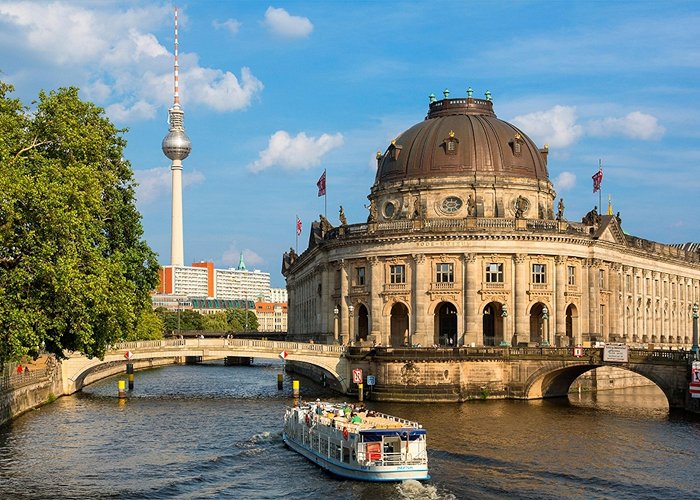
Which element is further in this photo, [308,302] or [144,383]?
[308,302]

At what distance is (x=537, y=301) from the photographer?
103 meters

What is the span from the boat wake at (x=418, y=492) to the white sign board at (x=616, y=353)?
3643 cm

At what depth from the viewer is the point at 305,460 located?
60375 millimetres

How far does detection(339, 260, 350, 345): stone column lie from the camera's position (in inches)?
4272

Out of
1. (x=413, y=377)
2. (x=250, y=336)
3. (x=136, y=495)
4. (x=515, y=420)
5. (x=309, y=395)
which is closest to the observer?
(x=136, y=495)

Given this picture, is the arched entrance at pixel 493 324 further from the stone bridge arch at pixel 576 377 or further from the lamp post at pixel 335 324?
the lamp post at pixel 335 324

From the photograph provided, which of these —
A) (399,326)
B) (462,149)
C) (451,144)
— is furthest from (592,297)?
(451,144)

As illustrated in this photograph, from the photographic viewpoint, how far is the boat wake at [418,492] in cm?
4922

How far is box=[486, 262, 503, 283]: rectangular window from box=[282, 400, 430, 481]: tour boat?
145ft

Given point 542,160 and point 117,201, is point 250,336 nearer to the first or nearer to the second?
point 542,160

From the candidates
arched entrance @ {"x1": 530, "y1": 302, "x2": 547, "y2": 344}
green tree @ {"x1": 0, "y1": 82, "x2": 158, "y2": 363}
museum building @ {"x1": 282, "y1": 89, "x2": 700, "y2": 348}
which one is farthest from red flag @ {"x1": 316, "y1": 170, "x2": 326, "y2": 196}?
green tree @ {"x1": 0, "y1": 82, "x2": 158, "y2": 363}

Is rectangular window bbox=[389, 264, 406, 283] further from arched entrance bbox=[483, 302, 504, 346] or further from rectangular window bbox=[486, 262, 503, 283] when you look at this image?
arched entrance bbox=[483, 302, 504, 346]

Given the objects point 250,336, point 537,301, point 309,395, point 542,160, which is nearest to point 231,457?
point 309,395

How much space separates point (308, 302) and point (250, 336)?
52.9m
